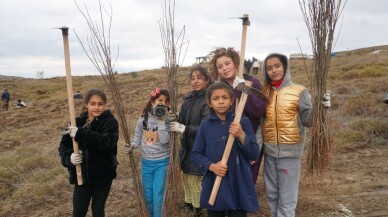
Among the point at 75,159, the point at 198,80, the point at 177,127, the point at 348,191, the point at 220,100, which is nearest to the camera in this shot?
the point at 220,100

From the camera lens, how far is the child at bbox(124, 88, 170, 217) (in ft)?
9.60

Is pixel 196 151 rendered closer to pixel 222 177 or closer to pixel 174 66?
pixel 222 177

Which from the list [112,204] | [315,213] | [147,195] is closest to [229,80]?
[147,195]

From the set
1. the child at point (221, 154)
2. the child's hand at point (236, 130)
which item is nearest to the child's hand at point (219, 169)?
the child at point (221, 154)

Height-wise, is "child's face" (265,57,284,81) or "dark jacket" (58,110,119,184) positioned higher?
"child's face" (265,57,284,81)

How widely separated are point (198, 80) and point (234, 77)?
32 centimetres

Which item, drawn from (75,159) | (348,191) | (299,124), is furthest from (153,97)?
(348,191)

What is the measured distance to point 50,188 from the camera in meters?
4.36

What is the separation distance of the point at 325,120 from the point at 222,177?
977 mm

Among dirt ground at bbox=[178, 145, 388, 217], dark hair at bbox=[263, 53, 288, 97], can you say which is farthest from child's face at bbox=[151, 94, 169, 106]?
dirt ground at bbox=[178, 145, 388, 217]

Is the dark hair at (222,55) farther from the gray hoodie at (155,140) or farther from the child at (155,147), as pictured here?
the gray hoodie at (155,140)

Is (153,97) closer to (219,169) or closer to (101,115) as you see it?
(101,115)

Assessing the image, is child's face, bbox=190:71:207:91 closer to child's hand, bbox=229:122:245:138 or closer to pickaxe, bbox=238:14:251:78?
pickaxe, bbox=238:14:251:78

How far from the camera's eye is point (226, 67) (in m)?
2.66
